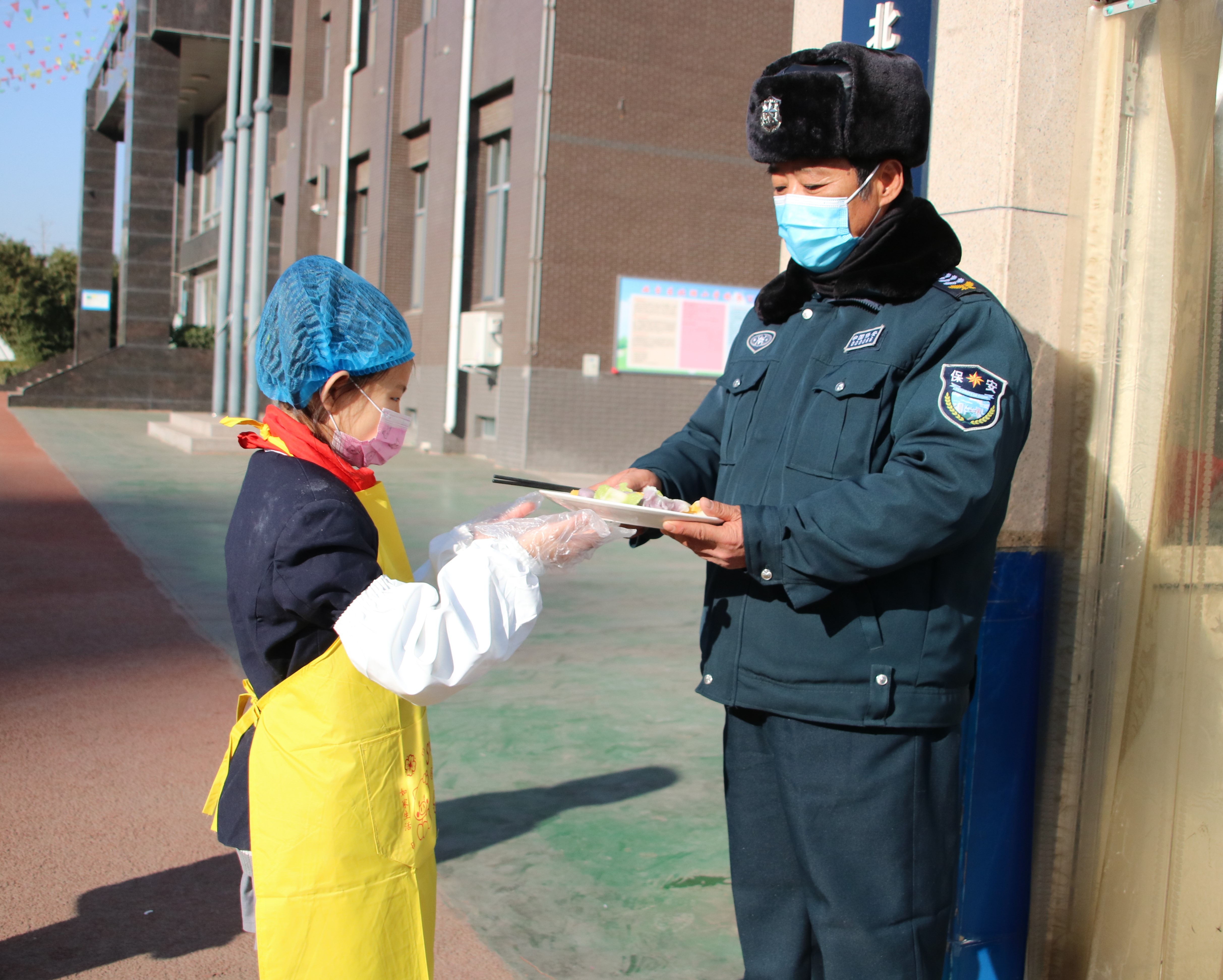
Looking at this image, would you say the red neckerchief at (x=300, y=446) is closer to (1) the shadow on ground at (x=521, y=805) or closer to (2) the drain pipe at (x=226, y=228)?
(1) the shadow on ground at (x=521, y=805)

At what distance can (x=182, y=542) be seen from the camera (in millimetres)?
9250

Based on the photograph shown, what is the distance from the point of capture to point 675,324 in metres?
16.9

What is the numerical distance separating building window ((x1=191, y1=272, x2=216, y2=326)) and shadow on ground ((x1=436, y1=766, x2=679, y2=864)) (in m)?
38.0

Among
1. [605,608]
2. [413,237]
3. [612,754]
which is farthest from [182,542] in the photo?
[413,237]

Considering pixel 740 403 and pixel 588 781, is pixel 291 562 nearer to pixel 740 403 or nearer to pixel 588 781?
pixel 740 403

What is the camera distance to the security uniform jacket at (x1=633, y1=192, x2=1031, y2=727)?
74.4 inches

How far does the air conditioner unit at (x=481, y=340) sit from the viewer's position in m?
17.0

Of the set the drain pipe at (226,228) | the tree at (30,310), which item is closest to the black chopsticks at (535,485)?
the drain pipe at (226,228)

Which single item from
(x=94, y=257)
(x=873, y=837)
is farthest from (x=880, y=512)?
(x=94, y=257)

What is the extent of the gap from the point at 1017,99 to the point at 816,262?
26.0 inches

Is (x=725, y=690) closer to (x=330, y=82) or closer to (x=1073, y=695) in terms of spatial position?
(x=1073, y=695)

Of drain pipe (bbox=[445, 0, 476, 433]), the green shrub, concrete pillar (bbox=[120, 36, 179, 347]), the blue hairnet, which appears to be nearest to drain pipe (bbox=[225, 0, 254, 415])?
A: drain pipe (bbox=[445, 0, 476, 433])

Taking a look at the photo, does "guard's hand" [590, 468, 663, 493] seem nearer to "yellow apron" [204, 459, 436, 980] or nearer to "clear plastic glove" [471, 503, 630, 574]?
"clear plastic glove" [471, 503, 630, 574]

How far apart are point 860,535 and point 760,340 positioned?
0.60 metres
